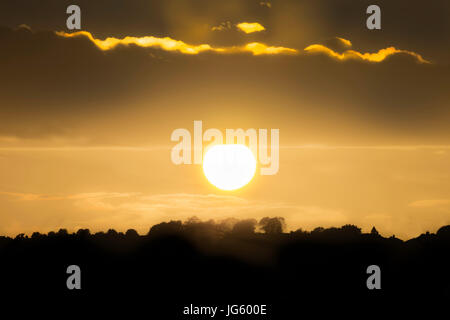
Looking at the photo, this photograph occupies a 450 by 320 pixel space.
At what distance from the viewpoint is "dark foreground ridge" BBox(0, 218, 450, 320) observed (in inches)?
3398

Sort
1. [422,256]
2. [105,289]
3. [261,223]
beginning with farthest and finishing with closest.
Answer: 1. [261,223]
2. [422,256]
3. [105,289]

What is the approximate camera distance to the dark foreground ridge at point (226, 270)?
8631 centimetres

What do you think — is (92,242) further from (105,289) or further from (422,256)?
(422,256)

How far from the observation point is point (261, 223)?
425 feet

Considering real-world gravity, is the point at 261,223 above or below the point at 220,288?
above

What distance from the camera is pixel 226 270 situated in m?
99.9

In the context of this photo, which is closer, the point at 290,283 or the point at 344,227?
the point at 290,283
